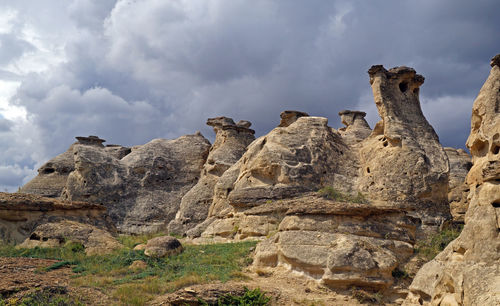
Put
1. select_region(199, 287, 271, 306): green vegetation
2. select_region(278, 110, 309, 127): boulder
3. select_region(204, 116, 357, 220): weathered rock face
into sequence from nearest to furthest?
select_region(199, 287, 271, 306): green vegetation → select_region(204, 116, 357, 220): weathered rock face → select_region(278, 110, 309, 127): boulder

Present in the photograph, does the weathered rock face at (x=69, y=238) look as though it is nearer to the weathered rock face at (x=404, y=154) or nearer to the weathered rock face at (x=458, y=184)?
the weathered rock face at (x=404, y=154)

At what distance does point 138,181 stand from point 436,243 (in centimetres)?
1640

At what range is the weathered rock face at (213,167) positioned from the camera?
66.2 ft

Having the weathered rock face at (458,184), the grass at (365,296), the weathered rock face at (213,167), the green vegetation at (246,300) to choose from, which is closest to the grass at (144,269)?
the green vegetation at (246,300)

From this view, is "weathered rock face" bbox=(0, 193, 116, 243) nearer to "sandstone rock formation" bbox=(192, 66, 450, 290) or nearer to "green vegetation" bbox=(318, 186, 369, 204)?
"sandstone rock formation" bbox=(192, 66, 450, 290)

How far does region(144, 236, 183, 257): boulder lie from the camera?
435 inches

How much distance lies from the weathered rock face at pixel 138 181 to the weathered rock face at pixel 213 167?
200 cm

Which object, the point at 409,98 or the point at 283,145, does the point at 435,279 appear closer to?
the point at 283,145

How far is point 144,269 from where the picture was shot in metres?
9.86

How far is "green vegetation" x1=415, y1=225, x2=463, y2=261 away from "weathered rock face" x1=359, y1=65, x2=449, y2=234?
0.60 m

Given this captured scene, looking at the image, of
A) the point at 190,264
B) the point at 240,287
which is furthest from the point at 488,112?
the point at 190,264

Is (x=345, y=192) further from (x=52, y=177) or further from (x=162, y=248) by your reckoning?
(x=52, y=177)

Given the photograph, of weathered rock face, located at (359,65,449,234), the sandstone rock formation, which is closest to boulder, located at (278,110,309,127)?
the sandstone rock formation

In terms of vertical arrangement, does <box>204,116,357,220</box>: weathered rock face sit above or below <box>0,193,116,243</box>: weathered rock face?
above
